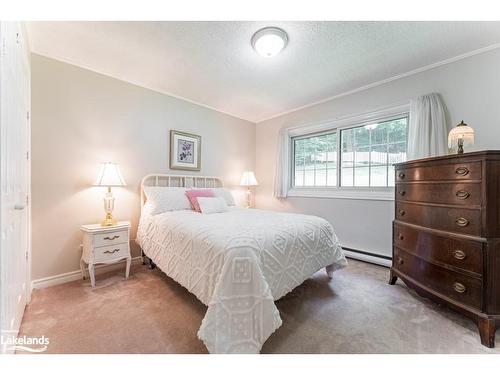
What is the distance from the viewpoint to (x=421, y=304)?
1838 millimetres

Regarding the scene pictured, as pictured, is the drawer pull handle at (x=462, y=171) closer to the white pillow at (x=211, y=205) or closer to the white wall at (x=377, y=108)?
the white wall at (x=377, y=108)

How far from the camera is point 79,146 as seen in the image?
92.8 inches

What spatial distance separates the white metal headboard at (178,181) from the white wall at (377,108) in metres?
1.16

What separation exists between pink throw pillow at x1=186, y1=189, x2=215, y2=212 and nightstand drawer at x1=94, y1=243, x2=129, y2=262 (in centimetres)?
87

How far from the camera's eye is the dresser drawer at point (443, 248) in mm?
1462

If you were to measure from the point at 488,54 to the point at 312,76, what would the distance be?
167 centimetres

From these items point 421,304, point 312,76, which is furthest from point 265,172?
point 421,304

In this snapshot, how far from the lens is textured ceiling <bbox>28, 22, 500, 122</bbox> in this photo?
1789 mm

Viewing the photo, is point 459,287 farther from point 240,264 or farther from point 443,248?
point 240,264

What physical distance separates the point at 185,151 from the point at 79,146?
1296 millimetres

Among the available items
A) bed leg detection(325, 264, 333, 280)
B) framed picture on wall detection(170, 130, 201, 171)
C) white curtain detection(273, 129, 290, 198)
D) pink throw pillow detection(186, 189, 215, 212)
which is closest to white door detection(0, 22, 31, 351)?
pink throw pillow detection(186, 189, 215, 212)
